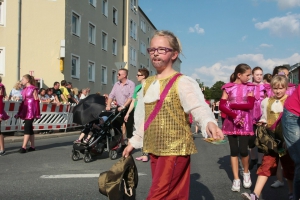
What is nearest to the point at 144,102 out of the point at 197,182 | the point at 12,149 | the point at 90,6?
the point at 197,182

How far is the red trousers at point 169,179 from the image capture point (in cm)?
277

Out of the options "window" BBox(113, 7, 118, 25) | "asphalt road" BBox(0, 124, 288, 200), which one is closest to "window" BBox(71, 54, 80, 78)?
"window" BBox(113, 7, 118, 25)

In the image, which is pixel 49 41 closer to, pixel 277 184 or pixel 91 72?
pixel 91 72

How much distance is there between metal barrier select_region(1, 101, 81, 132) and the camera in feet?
39.2

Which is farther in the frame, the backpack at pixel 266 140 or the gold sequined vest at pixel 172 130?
the backpack at pixel 266 140

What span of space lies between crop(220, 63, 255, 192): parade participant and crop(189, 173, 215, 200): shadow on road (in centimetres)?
41

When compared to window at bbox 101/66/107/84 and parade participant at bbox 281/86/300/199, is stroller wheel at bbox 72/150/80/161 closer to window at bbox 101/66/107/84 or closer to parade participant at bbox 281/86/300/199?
parade participant at bbox 281/86/300/199

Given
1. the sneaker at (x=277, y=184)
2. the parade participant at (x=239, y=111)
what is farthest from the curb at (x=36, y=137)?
the sneaker at (x=277, y=184)

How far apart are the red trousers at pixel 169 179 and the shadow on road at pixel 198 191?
1.86 metres

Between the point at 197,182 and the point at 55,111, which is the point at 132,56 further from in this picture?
the point at 197,182

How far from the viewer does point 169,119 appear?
2.85 metres

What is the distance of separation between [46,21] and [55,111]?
11.0 metres

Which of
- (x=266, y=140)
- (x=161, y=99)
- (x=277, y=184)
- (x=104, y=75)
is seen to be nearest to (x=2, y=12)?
(x=104, y=75)

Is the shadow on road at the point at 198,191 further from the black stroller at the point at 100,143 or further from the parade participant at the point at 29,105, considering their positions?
the parade participant at the point at 29,105
